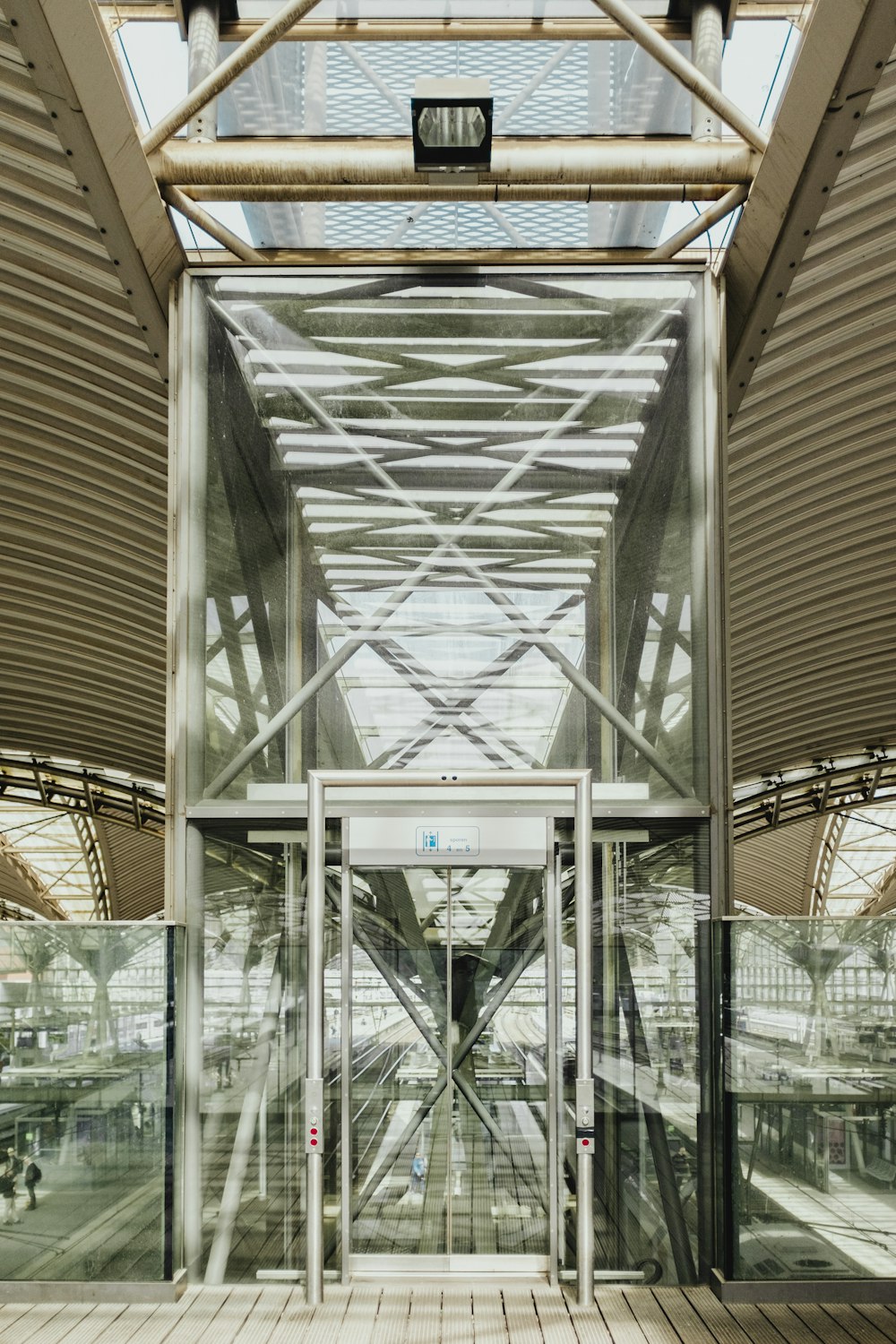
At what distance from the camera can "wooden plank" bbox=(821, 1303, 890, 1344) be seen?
6.25 meters

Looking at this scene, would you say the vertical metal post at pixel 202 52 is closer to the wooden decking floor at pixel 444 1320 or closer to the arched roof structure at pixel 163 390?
the arched roof structure at pixel 163 390

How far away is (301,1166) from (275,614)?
3.42m

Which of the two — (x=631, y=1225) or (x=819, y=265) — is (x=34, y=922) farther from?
(x=819, y=265)

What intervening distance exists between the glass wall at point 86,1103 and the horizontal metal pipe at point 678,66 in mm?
5893

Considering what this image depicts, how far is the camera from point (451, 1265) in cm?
739

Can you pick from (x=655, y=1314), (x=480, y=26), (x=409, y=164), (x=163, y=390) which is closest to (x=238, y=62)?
(x=409, y=164)

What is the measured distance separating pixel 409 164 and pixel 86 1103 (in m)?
6.04

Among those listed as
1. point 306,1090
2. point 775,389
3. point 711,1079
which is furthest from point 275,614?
point 775,389

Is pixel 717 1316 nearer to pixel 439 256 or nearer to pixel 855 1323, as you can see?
pixel 855 1323

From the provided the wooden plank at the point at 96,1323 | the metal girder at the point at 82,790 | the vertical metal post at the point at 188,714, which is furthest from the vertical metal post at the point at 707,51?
the metal girder at the point at 82,790

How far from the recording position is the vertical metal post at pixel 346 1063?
7438 millimetres

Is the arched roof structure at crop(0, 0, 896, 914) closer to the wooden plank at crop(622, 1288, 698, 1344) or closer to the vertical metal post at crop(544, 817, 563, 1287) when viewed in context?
the vertical metal post at crop(544, 817, 563, 1287)

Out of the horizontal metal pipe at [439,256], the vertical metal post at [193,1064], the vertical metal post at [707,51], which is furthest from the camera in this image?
the horizontal metal pipe at [439,256]

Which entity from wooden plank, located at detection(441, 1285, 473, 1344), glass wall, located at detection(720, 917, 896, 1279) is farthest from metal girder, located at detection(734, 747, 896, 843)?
wooden plank, located at detection(441, 1285, 473, 1344)
